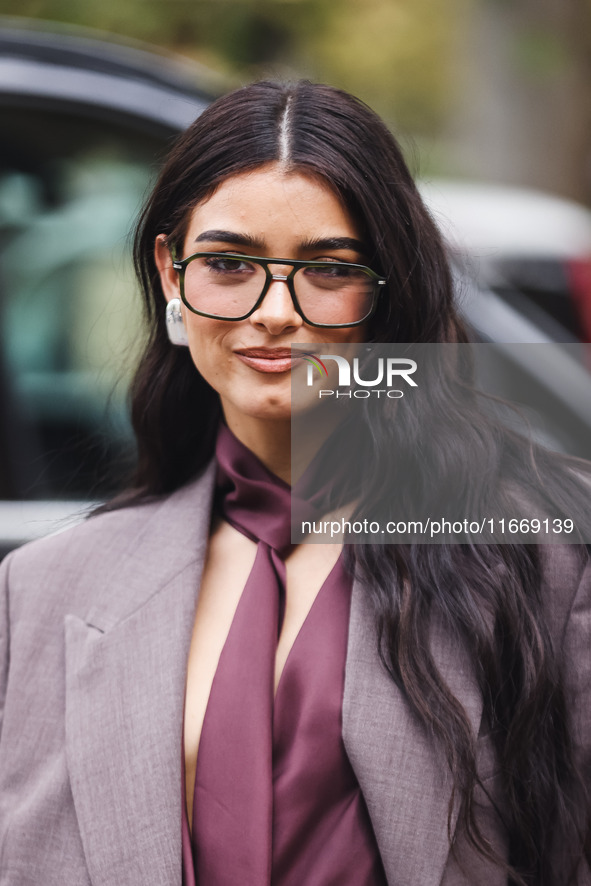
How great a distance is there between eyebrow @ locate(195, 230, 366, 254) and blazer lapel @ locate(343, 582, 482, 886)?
2.27ft

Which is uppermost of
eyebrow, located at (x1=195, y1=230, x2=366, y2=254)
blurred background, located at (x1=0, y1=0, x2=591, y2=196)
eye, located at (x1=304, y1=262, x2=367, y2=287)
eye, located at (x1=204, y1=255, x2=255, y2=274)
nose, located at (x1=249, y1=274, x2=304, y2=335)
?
blurred background, located at (x1=0, y1=0, x2=591, y2=196)

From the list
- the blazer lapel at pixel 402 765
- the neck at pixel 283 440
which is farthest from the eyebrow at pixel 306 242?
the blazer lapel at pixel 402 765

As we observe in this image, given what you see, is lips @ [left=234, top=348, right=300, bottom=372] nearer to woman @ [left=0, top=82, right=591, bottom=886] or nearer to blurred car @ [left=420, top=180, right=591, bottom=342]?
woman @ [left=0, top=82, right=591, bottom=886]

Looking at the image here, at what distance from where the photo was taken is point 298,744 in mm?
1636

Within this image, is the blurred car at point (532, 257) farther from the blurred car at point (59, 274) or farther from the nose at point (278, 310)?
the nose at point (278, 310)

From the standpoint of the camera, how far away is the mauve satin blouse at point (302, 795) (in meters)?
1.61

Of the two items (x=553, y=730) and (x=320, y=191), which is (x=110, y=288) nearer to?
(x=320, y=191)

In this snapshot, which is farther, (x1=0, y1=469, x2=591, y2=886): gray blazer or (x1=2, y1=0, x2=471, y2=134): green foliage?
(x1=2, y1=0, x2=471, y2=134): green foliage

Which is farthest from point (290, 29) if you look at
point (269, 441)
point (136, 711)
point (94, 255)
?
point (136, 711)

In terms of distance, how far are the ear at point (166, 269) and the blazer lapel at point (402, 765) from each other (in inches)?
30.6

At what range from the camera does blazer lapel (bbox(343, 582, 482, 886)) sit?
5.19 feet

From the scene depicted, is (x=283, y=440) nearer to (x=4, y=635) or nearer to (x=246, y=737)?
(x=246, y=737)

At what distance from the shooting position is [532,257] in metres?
3.44

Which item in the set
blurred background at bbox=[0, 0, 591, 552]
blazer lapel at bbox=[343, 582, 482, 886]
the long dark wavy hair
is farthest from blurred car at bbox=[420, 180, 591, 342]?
blazer lapel at bbox=[343, 582, 482, 886]
